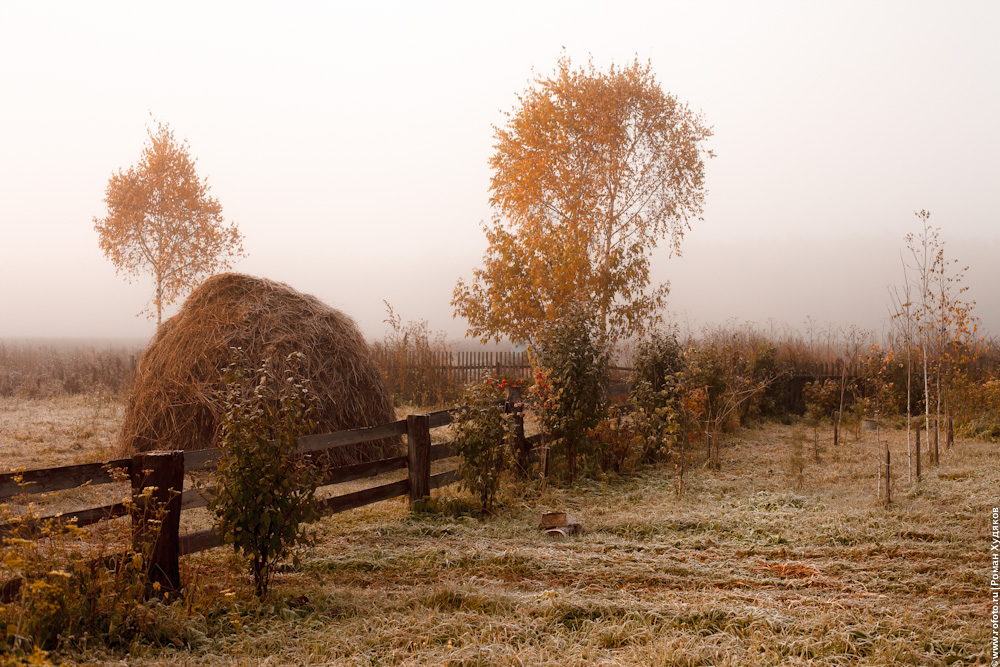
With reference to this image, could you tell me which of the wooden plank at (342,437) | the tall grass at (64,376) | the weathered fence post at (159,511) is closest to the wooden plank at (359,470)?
the wooden plank at (342,437)

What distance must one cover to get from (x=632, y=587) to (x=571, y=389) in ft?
13.4

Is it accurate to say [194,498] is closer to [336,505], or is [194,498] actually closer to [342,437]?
[336,505]

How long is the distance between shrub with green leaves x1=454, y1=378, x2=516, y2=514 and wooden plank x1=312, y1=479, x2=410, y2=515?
685mm

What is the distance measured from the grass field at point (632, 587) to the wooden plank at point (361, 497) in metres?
0.28

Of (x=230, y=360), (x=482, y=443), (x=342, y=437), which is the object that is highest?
(x=230, y=360)

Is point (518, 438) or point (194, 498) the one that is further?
point (518, 438)

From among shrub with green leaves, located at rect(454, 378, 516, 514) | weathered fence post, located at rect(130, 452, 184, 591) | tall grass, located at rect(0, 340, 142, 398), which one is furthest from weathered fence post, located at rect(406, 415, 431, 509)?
tall grass, located at rect(0, 340, 142, 398)

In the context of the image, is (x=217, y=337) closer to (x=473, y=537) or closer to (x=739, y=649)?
(x=473, y=537)

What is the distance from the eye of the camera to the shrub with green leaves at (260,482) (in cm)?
479

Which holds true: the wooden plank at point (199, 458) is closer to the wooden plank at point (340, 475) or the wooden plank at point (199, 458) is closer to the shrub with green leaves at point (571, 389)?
the wooden plank at point (340, 475)

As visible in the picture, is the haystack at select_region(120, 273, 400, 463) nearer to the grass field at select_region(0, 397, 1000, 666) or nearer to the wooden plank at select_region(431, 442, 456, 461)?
the wooden plank at select_region(431, 442, 456, 461)

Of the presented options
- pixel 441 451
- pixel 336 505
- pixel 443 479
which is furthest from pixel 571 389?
pixel 336 505

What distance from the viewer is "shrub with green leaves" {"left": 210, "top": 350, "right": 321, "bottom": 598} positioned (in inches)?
189

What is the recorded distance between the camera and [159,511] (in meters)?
4.58
